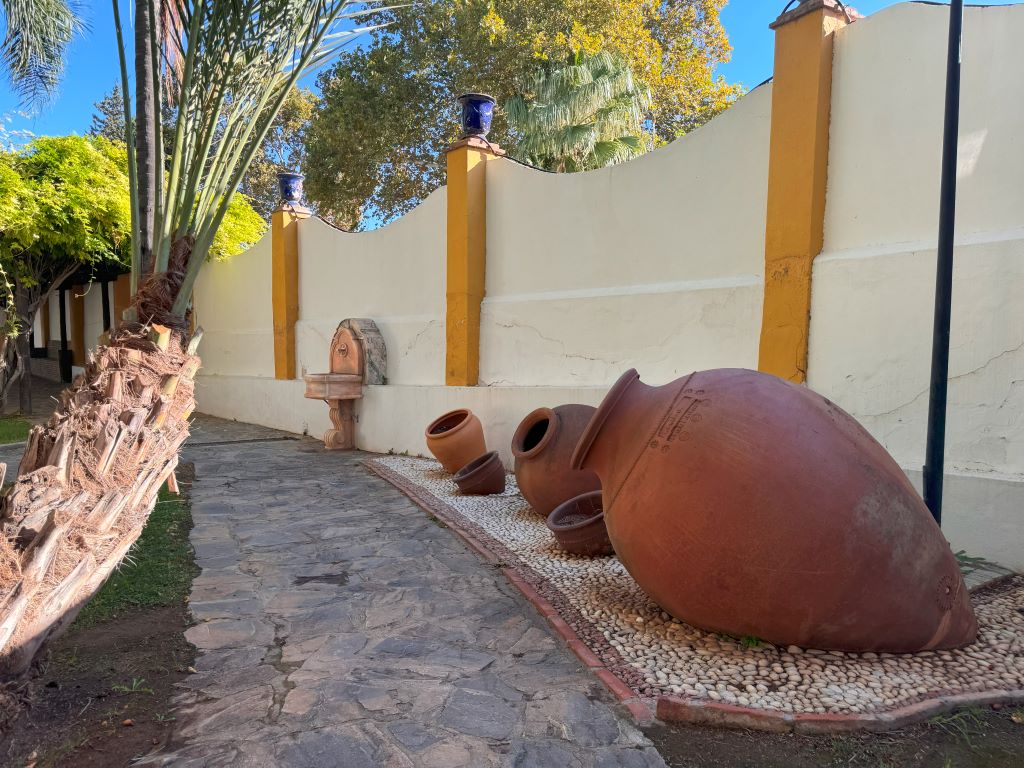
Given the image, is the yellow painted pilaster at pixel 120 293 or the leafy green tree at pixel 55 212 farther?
the yellow painted pilaster at pixel 120 293

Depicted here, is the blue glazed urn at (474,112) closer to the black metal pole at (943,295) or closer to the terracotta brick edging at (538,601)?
the terracotta brick edging at (538,601)

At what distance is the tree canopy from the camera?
46.0 feet

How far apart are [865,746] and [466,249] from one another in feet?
19.7

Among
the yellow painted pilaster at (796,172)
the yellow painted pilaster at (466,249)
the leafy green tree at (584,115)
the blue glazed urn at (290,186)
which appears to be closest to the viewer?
the yellow painted pilaster at (796,172)

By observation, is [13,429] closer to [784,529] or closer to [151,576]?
[151,576]

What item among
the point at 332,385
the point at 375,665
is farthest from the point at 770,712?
the point at 332,385

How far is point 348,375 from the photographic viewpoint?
8625 mm

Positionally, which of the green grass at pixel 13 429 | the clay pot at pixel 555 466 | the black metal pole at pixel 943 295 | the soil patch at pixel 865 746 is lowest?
the green grass at pixel 13 429

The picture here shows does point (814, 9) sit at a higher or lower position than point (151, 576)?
higher

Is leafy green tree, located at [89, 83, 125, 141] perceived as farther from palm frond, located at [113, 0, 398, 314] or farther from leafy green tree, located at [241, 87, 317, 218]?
palm frond, located at [113, 0, 398, 314]

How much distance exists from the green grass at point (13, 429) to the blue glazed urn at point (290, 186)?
505 centimetres

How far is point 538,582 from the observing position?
367cm

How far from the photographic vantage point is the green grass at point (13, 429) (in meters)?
9.56

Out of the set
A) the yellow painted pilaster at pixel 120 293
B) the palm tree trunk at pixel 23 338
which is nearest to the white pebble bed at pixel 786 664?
the palm tree trunk at pixel 23 338
